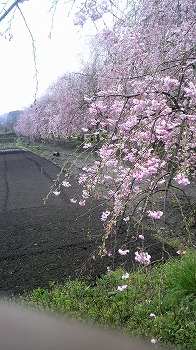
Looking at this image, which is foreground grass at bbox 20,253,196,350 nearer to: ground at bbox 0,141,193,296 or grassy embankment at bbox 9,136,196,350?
grassy embankment at bbox 9,136,196,350

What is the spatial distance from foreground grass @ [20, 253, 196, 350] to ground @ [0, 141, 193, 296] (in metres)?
0.38

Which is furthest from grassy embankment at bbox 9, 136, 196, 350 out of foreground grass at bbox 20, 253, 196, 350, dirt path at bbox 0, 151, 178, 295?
dirt path at bbox 0, 151, 178, 295

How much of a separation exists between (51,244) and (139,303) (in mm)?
2664

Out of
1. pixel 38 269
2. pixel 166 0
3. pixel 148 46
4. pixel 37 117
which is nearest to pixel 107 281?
pixel 38 269

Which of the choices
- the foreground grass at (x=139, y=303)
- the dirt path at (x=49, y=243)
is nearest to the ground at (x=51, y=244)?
the dirt path at (x=49, y=243)

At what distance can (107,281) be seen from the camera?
16.4 feet

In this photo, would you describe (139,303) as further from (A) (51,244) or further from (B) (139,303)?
(A) (51,244)

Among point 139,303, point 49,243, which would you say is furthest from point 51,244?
point 139,303

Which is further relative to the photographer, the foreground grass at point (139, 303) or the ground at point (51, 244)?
the ground at point (51, 244)

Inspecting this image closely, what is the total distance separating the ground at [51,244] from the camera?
5.25 m

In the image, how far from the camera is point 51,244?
21.3 feet

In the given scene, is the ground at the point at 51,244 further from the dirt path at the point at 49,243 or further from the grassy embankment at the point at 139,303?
the grassy embankment at the point at 139,303

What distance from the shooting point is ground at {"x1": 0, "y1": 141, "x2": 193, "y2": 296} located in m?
5.25

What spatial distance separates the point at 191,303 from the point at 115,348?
1.02 meters
